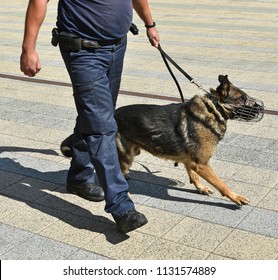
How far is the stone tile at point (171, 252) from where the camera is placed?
149 inches

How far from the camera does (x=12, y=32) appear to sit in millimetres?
13258

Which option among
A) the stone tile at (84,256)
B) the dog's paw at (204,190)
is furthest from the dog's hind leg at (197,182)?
the stone tile at (84,256)

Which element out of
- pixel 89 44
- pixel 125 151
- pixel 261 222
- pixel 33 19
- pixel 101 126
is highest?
pixel 33 19

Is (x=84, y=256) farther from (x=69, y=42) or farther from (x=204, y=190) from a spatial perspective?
(x=69, y=42)

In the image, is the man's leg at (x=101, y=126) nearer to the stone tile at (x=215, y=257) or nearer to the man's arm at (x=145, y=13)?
the stone tile at (x=215, y=257)

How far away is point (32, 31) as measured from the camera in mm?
3857

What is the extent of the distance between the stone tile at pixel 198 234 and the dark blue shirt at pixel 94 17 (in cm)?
155

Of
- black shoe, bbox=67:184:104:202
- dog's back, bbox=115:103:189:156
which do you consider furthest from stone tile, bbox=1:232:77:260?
dog's back, bbox=115:103:189:156

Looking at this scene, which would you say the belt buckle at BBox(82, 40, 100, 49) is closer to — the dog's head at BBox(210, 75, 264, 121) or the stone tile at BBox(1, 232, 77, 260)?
the dog's head at BBox(210, 75, 264, 121)

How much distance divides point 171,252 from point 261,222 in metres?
0.85

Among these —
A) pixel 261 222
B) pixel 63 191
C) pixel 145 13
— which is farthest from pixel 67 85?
pixel 261 222

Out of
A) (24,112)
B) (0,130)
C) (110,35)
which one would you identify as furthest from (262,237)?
(24,112)
